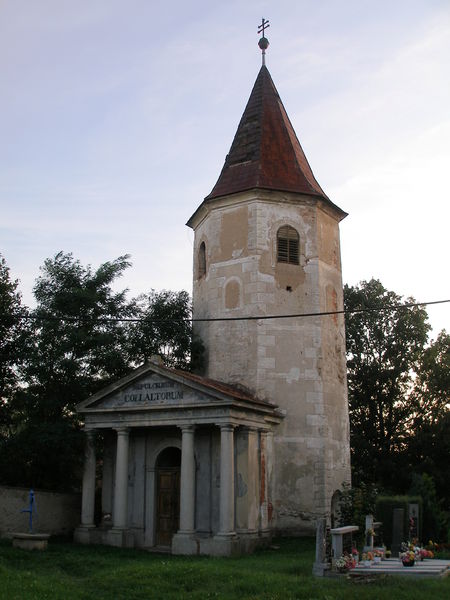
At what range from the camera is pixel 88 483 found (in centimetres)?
2214

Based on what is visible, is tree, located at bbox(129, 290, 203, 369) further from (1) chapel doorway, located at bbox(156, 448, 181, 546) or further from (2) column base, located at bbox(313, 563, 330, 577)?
(2) column base, located at bbox(313, 563, 330, 577)

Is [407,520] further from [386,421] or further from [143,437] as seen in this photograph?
[386,421]

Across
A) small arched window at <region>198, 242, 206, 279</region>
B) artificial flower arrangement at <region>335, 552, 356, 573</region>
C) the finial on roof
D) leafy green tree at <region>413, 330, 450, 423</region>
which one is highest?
the finial on roof

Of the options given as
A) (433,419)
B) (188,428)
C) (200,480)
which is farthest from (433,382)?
(188,428)

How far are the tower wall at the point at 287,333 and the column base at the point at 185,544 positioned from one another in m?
3.43

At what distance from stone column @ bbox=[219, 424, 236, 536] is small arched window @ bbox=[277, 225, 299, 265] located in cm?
722

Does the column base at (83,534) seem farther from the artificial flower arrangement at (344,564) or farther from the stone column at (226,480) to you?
the artificial flower arrangement at (344,564)

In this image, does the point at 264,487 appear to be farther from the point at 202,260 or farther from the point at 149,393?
the point at 202,260

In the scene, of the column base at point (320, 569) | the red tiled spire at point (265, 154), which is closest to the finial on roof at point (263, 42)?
the red tiled spire at point (265, 154)

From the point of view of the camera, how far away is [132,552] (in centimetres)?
1945

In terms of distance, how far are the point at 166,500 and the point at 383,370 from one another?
1615cm

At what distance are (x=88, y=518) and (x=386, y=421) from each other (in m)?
17.9

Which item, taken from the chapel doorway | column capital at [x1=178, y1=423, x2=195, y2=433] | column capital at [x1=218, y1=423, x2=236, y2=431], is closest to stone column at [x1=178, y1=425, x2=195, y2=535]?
column capital at [x1=178, y1=423, x2=195, y2=433]

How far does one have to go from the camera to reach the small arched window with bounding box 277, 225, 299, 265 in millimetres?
24312
